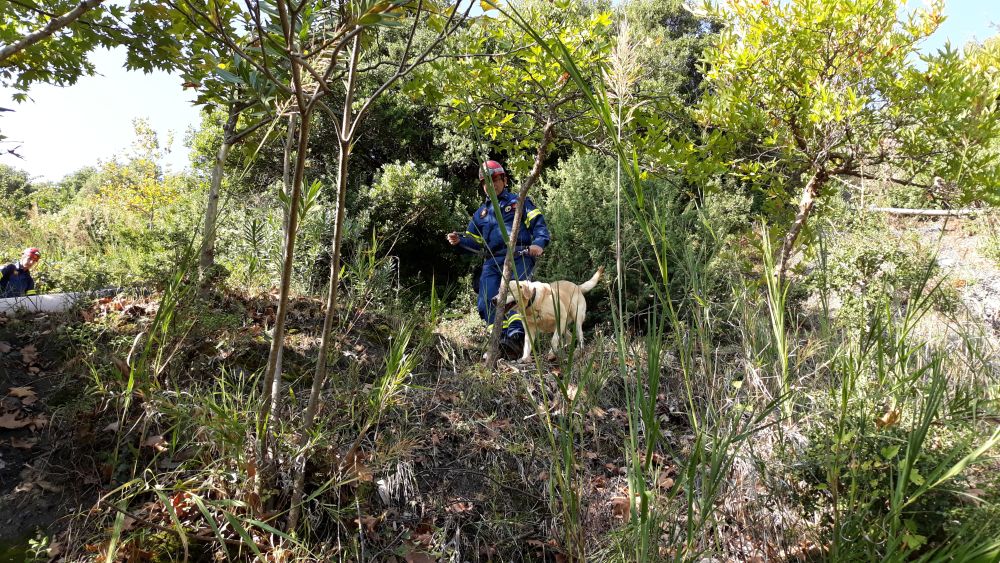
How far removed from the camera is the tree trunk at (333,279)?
5.93ft

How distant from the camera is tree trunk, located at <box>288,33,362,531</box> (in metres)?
1.81

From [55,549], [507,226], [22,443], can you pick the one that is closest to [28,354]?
[22,443]

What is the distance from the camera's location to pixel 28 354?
3041 millimetres

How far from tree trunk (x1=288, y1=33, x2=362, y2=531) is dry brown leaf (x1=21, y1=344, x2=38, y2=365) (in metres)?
2.05

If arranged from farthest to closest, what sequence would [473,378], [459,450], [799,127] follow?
1. [799,127]
2. [473,378]
3. [459,450]

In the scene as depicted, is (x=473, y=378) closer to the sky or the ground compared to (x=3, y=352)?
closer to the ground

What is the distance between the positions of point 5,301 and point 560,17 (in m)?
4.35

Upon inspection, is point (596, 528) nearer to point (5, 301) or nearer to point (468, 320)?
point (468, 320)

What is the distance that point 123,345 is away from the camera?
2.90 m

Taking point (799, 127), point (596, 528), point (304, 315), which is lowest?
point (596, 528)

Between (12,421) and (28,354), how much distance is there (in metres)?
0.65

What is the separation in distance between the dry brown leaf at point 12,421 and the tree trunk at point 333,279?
1.54 meters

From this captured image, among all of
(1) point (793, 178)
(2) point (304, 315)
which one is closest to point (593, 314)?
(1) point (793, 178)

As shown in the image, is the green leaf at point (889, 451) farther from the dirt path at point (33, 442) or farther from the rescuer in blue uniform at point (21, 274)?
the rescuer in blue uniform at point (21, 274)
